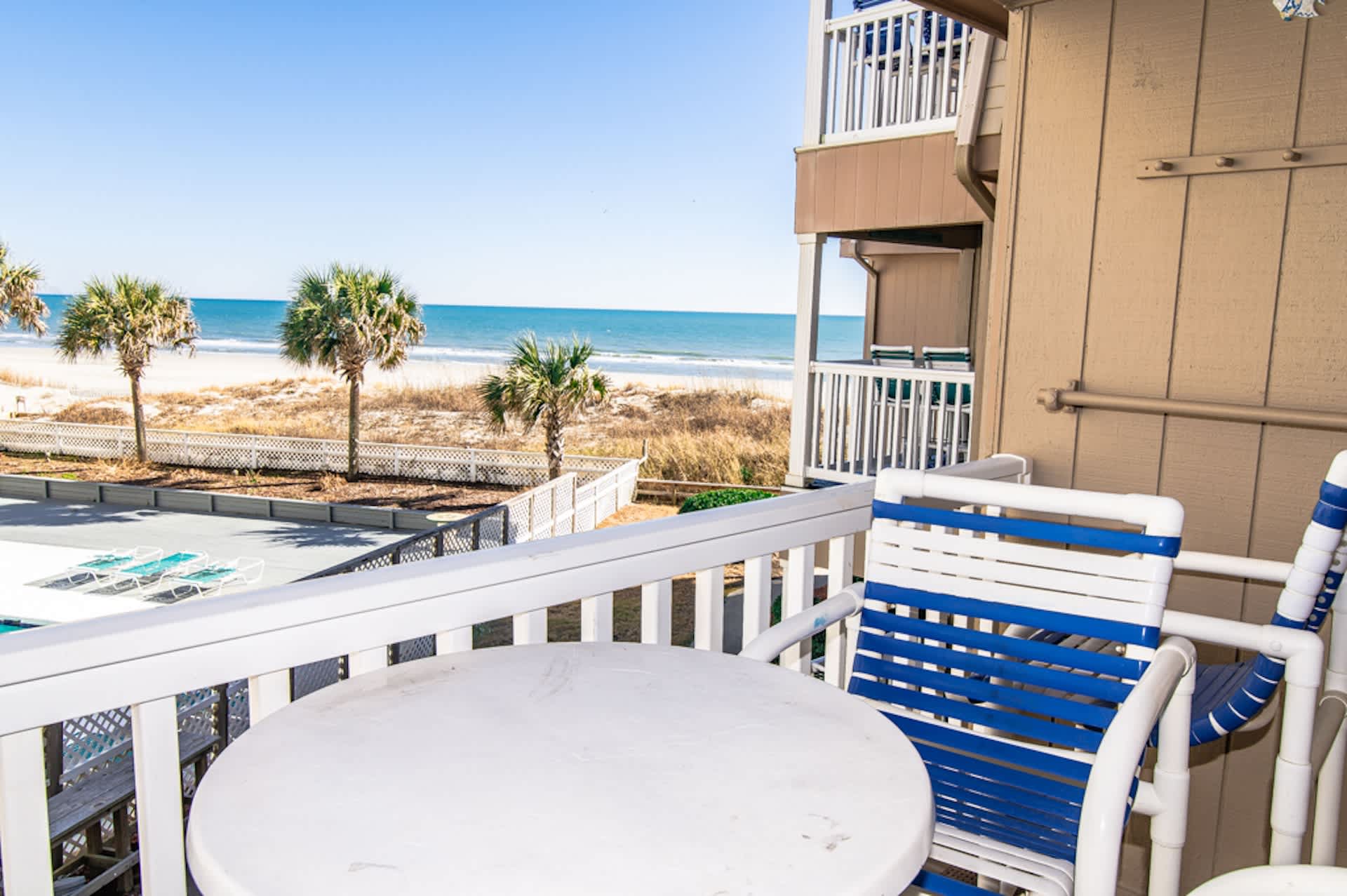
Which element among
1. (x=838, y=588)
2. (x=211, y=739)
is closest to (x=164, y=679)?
(x=838, y=588)

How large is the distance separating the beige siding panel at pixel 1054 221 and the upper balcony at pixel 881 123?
3.51m

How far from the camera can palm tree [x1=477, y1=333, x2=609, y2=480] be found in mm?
12945

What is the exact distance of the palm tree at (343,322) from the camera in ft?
51.4

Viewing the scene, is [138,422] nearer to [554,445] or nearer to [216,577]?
[554,445]

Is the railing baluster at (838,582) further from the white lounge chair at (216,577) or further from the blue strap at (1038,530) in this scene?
the white lounge chair at (216,577)

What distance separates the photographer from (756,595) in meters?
1.64

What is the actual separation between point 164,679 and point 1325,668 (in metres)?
2.07

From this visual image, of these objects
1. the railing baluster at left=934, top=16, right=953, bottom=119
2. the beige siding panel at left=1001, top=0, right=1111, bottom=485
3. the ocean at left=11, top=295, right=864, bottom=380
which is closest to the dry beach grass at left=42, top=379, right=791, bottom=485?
the ocean at left=11, top=295, right=864, bottom=380

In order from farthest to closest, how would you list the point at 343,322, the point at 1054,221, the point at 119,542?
the point at 343,322 → the point at 119,542 → the point at 1054,221

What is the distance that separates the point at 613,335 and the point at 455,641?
40.3 metres

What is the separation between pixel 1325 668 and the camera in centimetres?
185

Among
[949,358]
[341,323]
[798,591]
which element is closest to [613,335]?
[341,323]

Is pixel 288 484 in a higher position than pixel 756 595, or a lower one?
lower

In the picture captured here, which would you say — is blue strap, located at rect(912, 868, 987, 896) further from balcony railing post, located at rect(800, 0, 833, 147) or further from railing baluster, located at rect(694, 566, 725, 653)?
balcony railing post, located at rect(800, 0, 833, 147)
